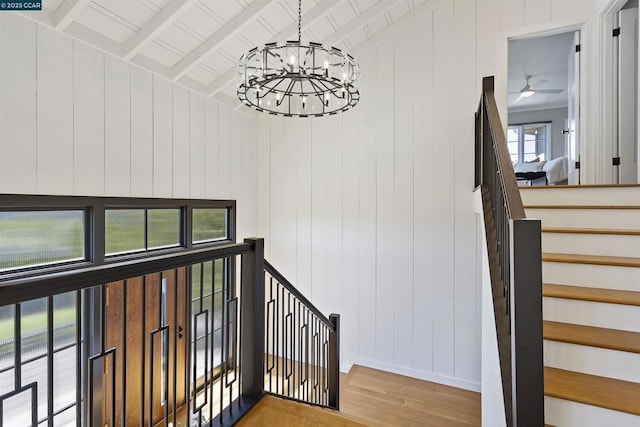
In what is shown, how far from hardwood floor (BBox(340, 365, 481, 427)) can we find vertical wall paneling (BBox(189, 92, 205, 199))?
287 centimetres

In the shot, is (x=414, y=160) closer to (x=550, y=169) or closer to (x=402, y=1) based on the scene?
(x=402, y=1)

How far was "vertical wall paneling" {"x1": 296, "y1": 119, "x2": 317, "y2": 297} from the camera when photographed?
14.9ft

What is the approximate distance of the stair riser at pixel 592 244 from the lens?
6.83 ft

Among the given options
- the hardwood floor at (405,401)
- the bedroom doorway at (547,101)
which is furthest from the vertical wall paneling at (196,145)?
the bedroom doorway at (547,101)

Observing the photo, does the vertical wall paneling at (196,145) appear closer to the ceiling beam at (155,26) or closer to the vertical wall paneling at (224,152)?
the vertical wall paneling at (224,152)

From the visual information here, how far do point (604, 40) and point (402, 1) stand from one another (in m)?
2.04

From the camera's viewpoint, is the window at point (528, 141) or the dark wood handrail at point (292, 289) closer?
the dark wood handrail at point (292, 289)

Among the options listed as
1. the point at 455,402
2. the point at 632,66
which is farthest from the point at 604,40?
the point at 455,402

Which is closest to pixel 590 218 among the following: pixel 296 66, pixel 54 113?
pixel 296 66

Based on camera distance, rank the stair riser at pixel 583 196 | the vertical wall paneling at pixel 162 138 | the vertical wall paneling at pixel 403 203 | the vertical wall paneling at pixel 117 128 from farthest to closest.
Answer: the vertical wall paneling at pixel 403 203, the vertical wall paneling at pixel 162 138, the vertical wall paneling at pixel 117 128, the stair riser at pixel 583 196

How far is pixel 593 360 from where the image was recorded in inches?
61.3

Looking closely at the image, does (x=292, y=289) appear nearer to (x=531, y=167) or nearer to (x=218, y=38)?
(x=218, y=38)

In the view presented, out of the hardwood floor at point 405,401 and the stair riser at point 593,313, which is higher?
the stair riser at point 593,313

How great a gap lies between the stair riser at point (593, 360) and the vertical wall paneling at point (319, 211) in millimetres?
3054
